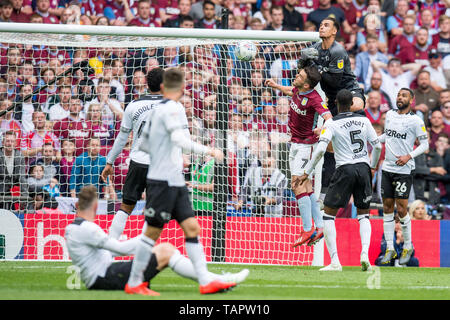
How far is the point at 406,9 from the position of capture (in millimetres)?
17391

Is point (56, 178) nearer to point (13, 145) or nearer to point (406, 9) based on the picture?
point (13, 145)

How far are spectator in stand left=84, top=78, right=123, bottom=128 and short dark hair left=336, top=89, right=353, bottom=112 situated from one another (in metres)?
4.44

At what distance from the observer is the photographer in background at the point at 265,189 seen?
1227cm

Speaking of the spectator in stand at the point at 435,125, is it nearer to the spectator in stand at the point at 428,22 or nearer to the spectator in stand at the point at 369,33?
the spectator in stand at the point at 369,33

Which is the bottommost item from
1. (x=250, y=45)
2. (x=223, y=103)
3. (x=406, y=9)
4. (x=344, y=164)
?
(x=344, y=164)

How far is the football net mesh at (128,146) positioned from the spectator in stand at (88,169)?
0.02 metres

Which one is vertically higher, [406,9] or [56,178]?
[406,9]

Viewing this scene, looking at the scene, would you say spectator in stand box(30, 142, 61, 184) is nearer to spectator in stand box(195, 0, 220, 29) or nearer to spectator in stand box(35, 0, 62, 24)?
spectator in stand box(35, 0, 62, 24)

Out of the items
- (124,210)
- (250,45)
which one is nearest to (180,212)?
(124,210)

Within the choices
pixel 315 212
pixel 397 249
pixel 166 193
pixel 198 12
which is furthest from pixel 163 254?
pixel 198 12

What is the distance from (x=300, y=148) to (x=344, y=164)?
0.99 m

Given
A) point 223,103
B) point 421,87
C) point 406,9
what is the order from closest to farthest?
point 223,103, point 421,87, point 406,9

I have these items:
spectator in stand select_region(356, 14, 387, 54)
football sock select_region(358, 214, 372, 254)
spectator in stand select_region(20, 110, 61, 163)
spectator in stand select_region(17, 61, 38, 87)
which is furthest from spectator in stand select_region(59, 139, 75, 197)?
spectator in stand select_region(356, 14, 387, 54)

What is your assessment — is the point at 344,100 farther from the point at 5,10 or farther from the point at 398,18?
the point at 5,10
